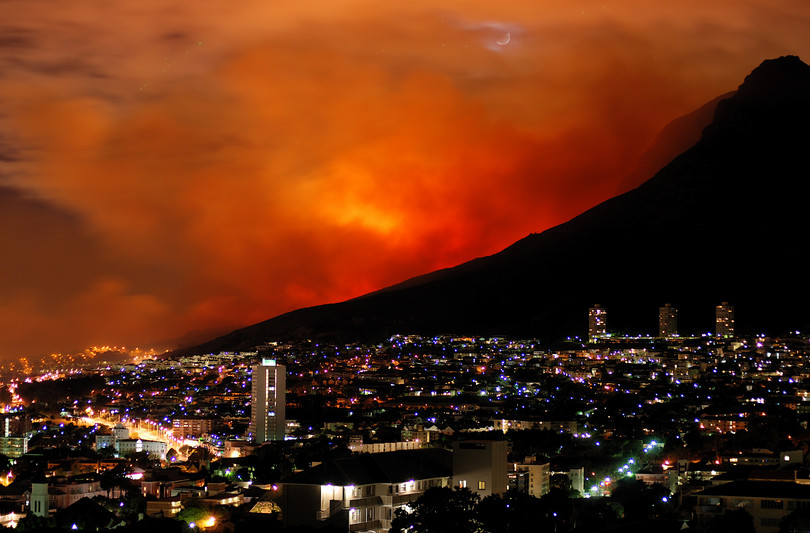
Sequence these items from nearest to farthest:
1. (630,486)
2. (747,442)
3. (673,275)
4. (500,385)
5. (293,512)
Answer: (293,512)
(630,486)
(747,442)
(500,385)
(673,275)

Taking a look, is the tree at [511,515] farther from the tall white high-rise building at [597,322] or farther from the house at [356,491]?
the tall white high-rise building at [597,322]

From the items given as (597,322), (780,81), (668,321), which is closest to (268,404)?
(597,322)

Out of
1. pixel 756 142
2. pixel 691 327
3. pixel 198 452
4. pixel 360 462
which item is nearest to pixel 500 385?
pixel 198 452

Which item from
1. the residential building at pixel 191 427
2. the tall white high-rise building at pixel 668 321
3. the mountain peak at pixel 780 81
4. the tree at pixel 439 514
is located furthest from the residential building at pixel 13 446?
the mountain peak at pixel 780 81

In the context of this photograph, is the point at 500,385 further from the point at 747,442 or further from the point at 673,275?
the point at 673,275

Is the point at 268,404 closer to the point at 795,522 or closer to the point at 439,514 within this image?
the point at 439,514
